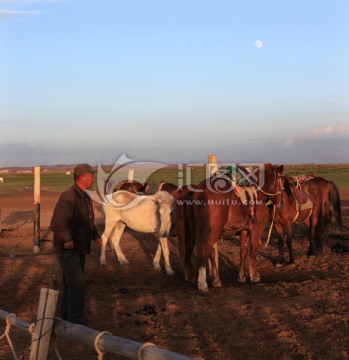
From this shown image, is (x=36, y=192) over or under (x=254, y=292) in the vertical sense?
over

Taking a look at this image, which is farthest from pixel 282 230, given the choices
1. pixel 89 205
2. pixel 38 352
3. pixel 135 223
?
pixel 38 352

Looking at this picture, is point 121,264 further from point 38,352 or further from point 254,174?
point 38,352

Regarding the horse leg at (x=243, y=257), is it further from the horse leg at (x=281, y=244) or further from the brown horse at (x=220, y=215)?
the horse leg at (x=281, y=244)

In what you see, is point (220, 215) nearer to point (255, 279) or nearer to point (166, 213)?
point (255, 279)

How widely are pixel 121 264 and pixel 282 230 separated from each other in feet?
12.8

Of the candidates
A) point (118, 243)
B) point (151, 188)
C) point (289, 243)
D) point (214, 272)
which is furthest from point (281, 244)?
point (151, 188)

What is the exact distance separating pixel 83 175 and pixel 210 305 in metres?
3.10

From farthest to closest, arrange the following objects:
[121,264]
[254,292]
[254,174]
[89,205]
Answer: [121,264], [254,174], [254,292], [89,205]

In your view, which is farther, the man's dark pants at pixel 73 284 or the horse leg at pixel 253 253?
the horse leg at pixel 253 253

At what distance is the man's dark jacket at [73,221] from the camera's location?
670 centimetres

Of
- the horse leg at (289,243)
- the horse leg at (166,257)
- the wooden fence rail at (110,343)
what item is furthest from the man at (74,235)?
the horse leg at (289,243)

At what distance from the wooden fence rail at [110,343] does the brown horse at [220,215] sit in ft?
16.9

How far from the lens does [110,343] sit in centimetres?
425

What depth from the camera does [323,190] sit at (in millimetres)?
14203
